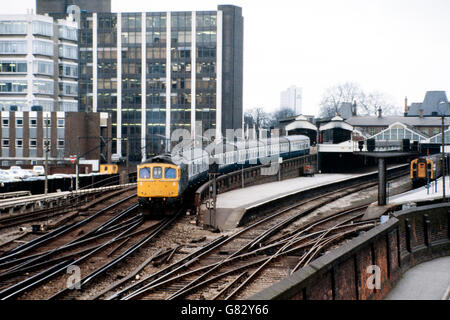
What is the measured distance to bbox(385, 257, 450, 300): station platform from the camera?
1337 cm

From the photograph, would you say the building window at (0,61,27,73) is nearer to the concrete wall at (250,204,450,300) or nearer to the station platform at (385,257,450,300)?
the concrete wall at (250,204,450,300)

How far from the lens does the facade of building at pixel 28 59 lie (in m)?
73.5

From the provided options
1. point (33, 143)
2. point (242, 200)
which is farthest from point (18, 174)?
point (242, 200)

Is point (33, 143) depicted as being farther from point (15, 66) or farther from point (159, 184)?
point (159, 184)

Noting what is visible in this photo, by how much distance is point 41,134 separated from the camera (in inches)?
2493

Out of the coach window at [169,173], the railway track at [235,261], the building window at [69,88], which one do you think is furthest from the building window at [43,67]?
the railway track at [235,261]

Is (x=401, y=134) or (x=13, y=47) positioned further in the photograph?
(x=13, y=47)

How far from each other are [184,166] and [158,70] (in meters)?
59.1

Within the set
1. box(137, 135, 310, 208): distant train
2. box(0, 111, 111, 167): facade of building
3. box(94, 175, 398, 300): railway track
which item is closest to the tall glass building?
box(0, 111, 111, 167): facade of building

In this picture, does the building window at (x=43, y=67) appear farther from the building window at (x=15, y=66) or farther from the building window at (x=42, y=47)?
the building window at (x=15, y=66)

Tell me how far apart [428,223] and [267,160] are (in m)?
30.1

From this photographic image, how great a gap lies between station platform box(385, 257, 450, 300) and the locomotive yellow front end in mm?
13233

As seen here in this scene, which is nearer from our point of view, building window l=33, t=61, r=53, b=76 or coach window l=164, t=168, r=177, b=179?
coach window l=164, t=168, r=177, b=179
